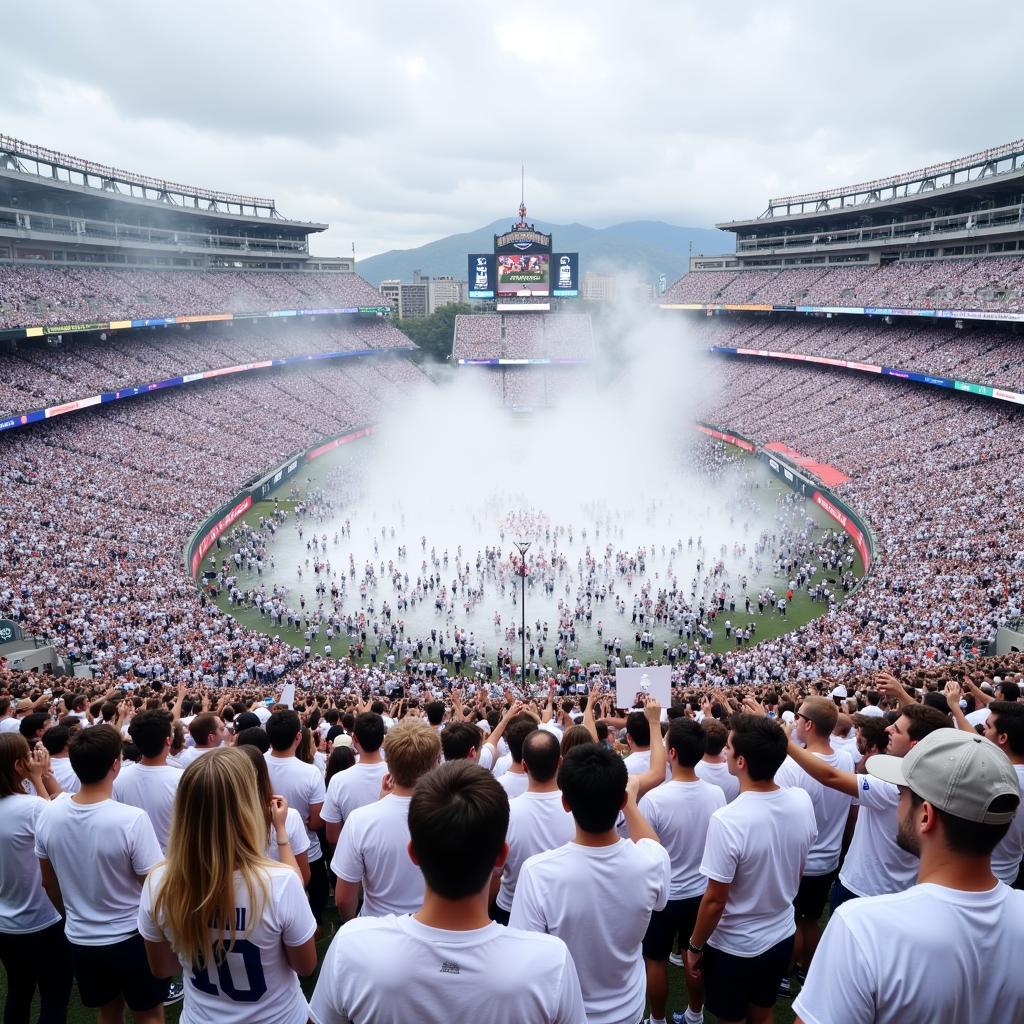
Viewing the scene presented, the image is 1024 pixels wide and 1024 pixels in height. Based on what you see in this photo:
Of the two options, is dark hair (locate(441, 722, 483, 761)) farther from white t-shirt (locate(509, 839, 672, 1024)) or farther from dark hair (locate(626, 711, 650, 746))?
white t-shirt (locate(509, 839, 672, 1024))

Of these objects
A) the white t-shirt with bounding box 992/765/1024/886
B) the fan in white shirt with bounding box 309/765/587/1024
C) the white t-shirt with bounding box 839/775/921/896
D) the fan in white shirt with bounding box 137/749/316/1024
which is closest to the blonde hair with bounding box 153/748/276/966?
the fan in white shirt with bounding box 137/749/316/1024

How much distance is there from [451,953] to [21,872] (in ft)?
12.3

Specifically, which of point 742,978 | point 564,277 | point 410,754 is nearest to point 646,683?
point 742,978

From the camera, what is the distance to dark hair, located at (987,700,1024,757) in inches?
191

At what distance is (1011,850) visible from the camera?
4977mm

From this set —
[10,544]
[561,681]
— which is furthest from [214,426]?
[561,681]

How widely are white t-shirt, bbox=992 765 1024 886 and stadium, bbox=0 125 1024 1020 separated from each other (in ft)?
6.19

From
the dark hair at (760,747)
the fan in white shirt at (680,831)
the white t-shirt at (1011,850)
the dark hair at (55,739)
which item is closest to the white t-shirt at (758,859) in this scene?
the dark hair at (760,747)

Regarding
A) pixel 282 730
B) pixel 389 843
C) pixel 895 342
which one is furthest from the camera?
pixel 895 342

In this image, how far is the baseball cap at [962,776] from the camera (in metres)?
2.38

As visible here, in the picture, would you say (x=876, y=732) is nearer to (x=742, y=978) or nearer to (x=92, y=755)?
(x=742, y=978)

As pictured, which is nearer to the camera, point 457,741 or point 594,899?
point 594,899

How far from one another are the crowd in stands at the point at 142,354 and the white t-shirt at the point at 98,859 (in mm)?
36207

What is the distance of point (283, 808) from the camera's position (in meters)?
3.69
